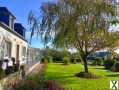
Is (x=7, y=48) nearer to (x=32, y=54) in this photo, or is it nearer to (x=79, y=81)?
(x=79, y=81)

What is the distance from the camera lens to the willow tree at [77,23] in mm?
24359

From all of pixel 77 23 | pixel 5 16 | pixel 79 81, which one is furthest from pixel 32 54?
pixel 79 81

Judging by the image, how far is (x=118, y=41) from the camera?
83.3 ft

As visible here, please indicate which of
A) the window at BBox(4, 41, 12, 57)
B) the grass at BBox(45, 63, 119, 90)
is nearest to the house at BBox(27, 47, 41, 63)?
the grass at BBox(45, 63, 119, 90)

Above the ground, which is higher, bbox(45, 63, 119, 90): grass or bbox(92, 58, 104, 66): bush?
bbox(92, 58, 104, 66): bush

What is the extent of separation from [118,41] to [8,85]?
13.9m

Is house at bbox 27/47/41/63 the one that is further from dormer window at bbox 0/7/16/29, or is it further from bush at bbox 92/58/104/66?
dormer window at bbox 0/7/16/29

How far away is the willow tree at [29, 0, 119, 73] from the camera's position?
24.4 m

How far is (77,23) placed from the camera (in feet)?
81.3

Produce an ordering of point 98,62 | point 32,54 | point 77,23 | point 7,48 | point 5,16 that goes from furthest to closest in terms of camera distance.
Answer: point 98,62
point 32,54
point 5,16
point 7,48
point 77,23

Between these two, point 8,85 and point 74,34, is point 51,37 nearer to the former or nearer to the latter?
point 74,34

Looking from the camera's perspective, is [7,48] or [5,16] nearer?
[7,48]

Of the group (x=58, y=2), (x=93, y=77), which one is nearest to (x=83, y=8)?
(x=58, y=2)

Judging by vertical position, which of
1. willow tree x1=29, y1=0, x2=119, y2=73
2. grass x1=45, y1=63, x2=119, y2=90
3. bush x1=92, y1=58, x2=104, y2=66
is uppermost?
willow tree x1=29, y1=0, x2=119, y2=73
